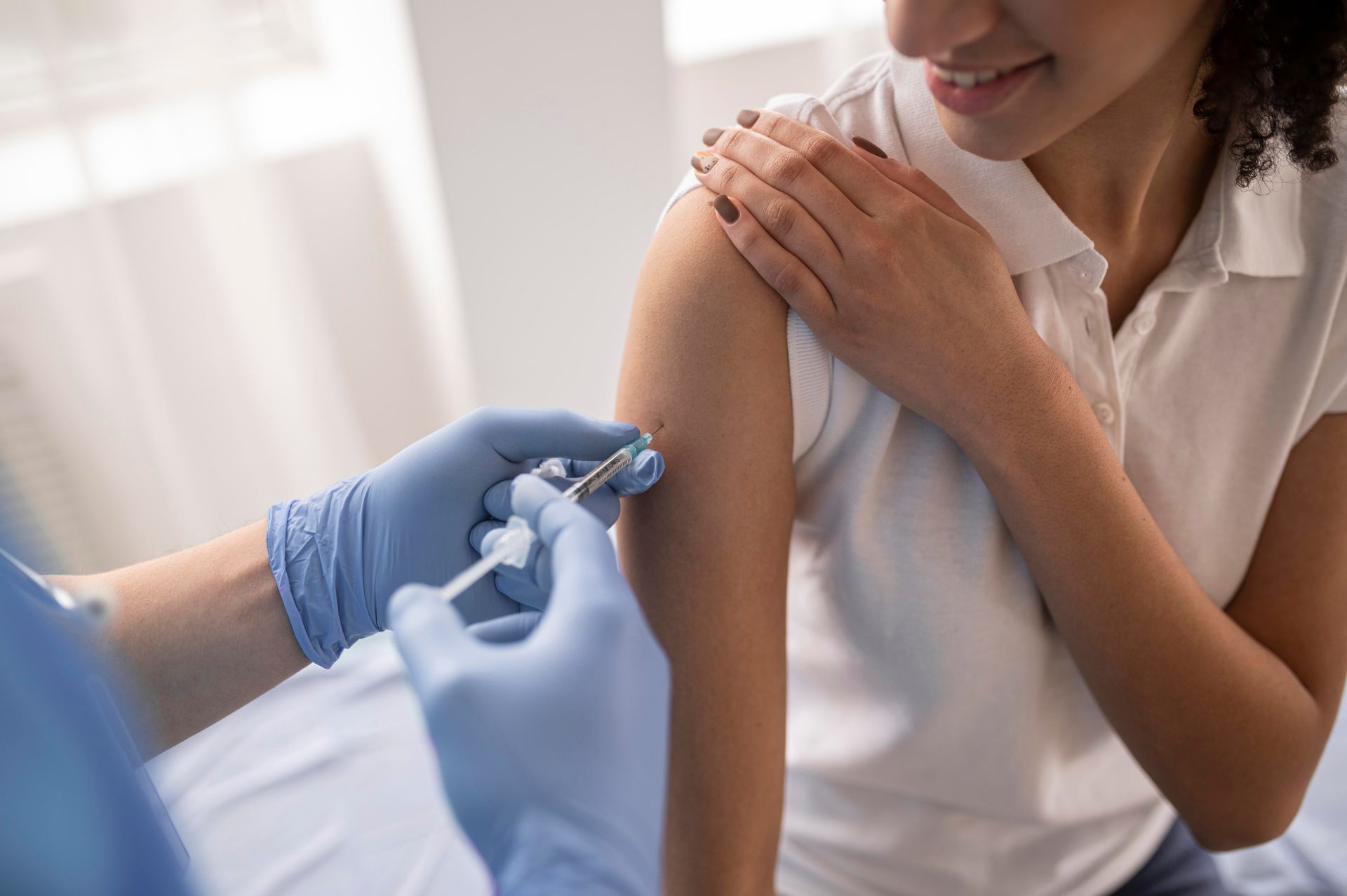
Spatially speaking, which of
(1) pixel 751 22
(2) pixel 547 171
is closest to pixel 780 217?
(2) pixel 547 171

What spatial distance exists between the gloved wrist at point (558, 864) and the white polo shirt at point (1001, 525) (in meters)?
0.45

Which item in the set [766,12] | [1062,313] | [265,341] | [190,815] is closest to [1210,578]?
[1062,313]

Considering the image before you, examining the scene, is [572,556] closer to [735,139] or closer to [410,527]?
[410,527]

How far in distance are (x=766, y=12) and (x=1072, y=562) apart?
2.12 meters

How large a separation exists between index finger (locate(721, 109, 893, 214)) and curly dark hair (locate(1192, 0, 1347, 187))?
34cm

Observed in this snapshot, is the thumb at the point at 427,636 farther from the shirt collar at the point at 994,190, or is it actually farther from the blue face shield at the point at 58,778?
the shirt collar at the point at 994,190

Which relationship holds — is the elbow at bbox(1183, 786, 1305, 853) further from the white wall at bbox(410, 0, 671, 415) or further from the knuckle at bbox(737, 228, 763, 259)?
the white wall at bbox(410, 0, 671, 415)

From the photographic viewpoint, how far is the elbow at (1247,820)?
42.0 inches

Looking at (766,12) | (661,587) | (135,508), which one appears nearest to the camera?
(661,587)

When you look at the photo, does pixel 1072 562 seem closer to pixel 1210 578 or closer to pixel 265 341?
pixel 1210 578

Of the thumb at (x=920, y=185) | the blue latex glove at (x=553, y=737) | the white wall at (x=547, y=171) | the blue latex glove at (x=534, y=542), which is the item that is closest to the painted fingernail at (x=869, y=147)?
the thumb at (x=920, y=185)

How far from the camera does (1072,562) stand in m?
0.93

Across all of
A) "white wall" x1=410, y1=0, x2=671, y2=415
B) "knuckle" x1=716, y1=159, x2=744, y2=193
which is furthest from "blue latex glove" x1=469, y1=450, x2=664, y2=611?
"white wall" x1=410, y1=0, x2=671, y2=415

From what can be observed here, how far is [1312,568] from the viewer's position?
109 centimetres
